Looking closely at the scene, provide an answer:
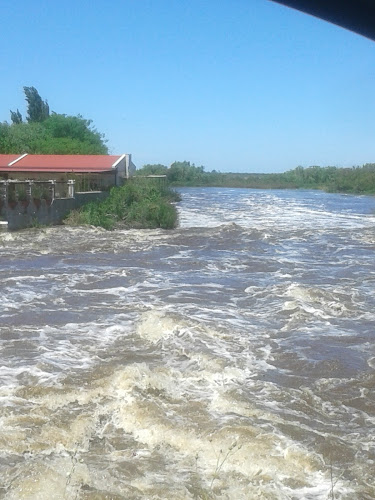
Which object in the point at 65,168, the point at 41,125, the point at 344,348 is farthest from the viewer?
the point at 41,125

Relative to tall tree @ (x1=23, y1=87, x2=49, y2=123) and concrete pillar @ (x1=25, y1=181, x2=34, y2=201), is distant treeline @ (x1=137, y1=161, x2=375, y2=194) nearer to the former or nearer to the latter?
tall tree @ (x1=23, y1=87, x2=49, y2=123)

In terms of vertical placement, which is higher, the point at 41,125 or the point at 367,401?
the point at 41,125

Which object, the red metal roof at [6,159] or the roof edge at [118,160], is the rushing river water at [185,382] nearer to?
the roof edge at [118,160]

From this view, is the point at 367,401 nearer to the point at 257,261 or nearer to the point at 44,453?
the point at 44,453

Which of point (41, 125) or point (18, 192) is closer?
point (18, 192)

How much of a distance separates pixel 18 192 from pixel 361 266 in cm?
1359

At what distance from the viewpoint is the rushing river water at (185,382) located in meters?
5.75

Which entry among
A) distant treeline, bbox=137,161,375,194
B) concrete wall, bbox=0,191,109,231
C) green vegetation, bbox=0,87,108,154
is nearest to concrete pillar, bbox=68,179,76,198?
concrete wall, bbox=0,191,109,231

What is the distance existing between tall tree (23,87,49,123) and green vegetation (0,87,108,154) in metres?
10.1

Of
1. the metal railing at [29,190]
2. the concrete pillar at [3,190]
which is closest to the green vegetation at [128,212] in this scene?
the metal railing at [29,190]

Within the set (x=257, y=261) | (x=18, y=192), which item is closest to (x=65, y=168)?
(x=18, y=192)

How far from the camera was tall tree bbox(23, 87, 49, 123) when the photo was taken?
6839 cm

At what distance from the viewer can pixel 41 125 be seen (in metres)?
57.0

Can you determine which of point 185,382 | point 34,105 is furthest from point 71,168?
point 34,105
